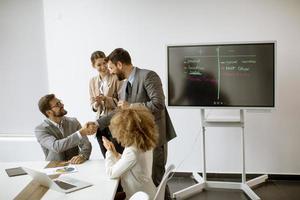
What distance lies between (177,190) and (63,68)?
1971 millimetres

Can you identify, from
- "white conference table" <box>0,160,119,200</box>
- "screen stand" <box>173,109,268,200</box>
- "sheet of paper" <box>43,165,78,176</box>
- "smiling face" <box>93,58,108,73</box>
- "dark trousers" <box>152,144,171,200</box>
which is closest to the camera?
"white conference table" <box>0,160,119,200</box>

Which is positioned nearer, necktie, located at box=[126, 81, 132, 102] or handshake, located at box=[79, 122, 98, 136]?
handshake, located at box=[79, 122, 98, 136]

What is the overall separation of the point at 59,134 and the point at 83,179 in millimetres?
753

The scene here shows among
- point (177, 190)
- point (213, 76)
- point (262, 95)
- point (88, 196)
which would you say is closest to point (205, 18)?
point (213, 76)

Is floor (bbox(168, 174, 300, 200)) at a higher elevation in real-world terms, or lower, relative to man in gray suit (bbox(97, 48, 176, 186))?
lower

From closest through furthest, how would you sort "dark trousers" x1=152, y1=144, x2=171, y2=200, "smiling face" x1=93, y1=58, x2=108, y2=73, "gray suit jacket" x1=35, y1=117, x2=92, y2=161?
"gray suit jacket" x1=35, y1=117, x2=92, y2=161 → "dark trousers" x1=152, y1=144, x2=171, y2=200 → "smiling face" x1=93, y1=58, x2=108, y2=73

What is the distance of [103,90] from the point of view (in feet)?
11.8

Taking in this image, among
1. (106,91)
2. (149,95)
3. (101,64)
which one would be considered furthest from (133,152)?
(101,64)

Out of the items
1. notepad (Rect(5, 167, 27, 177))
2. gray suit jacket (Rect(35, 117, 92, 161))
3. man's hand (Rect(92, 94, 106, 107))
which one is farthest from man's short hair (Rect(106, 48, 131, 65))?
notepad (Rect(5, 167, 27, 177))

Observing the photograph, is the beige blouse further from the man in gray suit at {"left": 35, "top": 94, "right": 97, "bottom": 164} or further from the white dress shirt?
the white dress shirt

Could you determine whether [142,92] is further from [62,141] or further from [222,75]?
[222,75]

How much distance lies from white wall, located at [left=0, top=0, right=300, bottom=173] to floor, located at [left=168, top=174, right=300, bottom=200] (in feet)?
0.37

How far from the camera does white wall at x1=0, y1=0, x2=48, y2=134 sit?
450 centimetres

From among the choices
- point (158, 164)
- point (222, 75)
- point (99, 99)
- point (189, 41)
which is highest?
point (189, 41)
